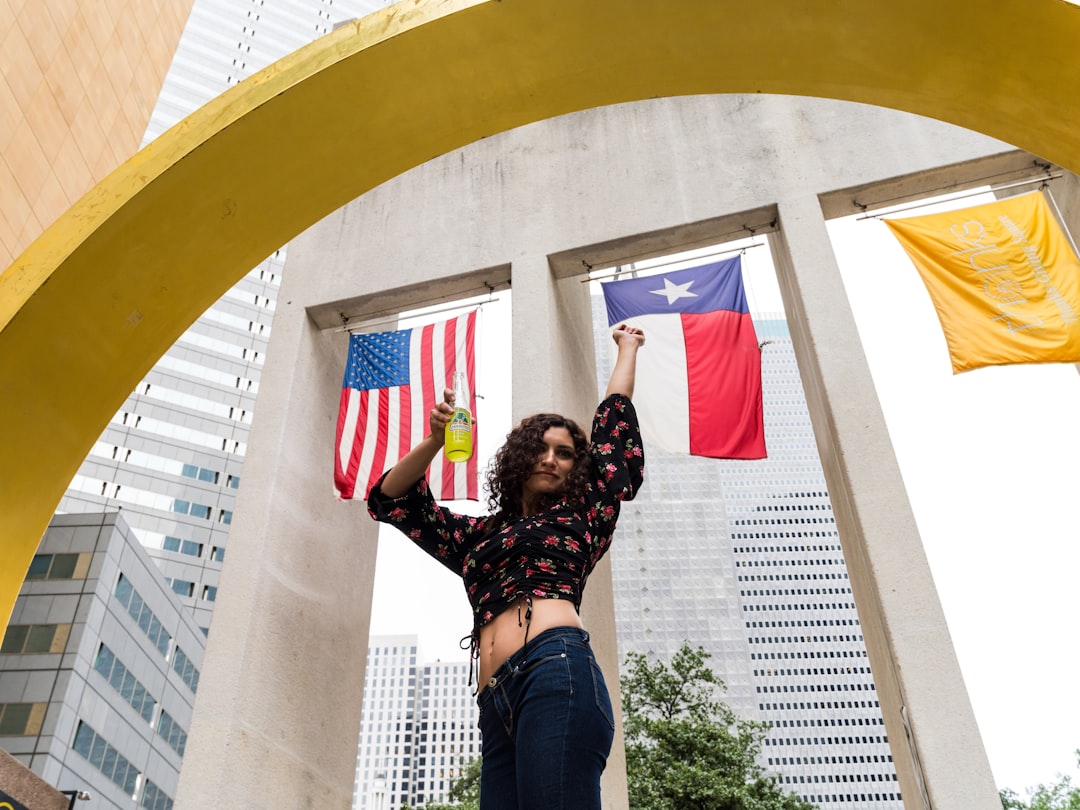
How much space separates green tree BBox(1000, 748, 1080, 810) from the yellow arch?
130 ft

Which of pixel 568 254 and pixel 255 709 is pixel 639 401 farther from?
pixel 255 709

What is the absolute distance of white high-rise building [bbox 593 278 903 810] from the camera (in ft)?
275

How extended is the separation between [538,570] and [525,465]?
42 cm

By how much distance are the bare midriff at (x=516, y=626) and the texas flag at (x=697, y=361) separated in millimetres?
3817

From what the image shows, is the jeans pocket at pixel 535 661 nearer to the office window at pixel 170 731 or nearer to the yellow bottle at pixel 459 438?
the yellow bottle at pixel 459 438

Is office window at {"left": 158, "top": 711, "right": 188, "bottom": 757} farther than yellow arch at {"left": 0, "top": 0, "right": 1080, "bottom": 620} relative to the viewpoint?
Yes

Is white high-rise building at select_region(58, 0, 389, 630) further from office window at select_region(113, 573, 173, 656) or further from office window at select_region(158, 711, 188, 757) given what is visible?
office window at select_region(158, 711, 188, 757)

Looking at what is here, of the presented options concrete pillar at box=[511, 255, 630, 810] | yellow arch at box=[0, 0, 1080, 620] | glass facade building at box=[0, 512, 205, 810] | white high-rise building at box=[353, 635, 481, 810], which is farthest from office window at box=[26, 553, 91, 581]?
white high-rise building at box=[353, 635, 481, 810]

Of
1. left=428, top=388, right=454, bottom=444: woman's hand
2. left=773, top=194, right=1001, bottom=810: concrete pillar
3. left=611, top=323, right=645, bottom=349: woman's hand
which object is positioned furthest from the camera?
left=773, top=194, right=1001, bottom=810: concrete pillar

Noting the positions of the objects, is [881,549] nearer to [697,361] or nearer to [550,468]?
[697,361]

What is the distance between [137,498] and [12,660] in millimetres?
33620

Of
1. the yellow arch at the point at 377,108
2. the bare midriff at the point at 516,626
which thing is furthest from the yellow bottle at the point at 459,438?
the yellow arch at the point at 377,108

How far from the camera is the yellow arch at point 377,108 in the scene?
2488 mm

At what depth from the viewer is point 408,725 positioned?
5551 inches
